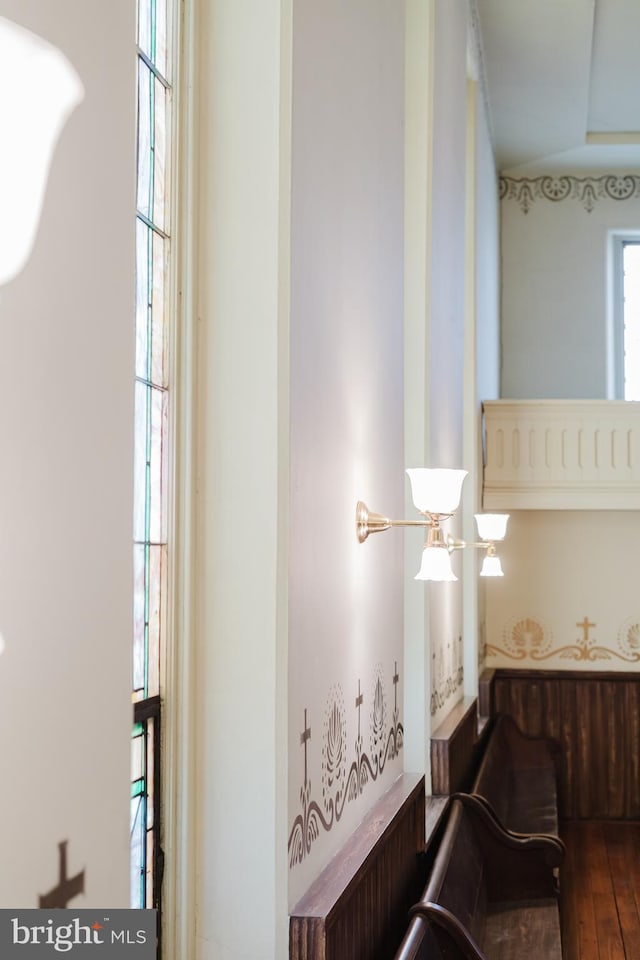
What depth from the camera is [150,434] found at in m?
2.15

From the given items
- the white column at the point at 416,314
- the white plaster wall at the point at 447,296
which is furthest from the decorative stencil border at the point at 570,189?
the white column at the point at 416,314

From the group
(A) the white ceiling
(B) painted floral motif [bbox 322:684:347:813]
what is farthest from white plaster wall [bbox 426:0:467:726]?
(B) painted floral motif [bbox 322:684:347:813]

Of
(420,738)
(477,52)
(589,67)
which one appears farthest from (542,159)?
(420,738)

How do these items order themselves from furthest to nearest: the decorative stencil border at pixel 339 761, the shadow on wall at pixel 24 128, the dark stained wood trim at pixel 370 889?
the decorative stencil border at pixel 339 761 < the dark stained wood trim at pixel 370 889 < the shadow on wall at pixel 24 128

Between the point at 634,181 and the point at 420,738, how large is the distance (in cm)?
707

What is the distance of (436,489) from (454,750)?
2.19 meters

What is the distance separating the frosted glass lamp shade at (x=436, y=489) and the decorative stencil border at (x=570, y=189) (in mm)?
7244

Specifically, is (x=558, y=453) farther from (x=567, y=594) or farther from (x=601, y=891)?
(x=601, y=891)

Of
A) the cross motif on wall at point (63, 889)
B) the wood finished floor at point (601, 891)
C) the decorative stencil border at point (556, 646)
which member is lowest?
the wood finished floor at point (601, 891)

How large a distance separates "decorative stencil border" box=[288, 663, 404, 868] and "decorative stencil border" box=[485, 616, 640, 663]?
479cm

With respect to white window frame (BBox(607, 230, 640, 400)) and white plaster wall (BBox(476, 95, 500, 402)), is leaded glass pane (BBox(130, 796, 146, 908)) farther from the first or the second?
white window frame (BBox(607, 230, 640, 400))

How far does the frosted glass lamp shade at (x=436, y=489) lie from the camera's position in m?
3.21

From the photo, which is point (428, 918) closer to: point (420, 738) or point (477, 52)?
point (420, 738)

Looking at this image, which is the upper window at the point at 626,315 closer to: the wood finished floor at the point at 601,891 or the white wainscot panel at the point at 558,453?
the white wainscot panel at the point at 558,453
